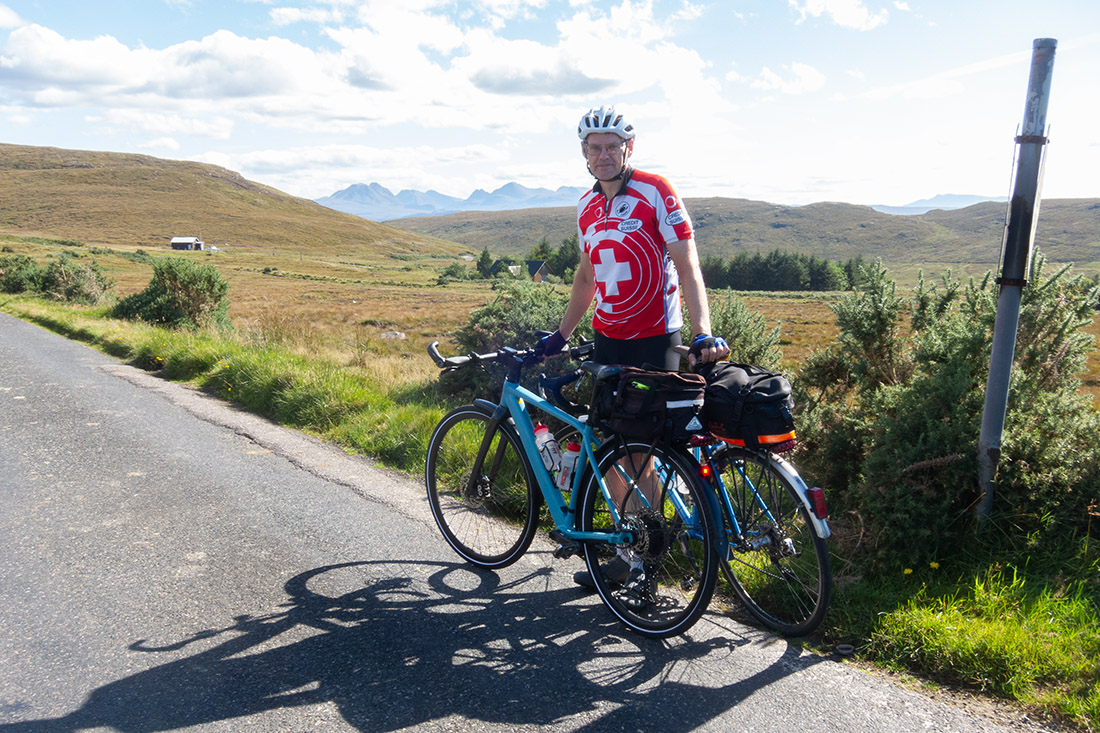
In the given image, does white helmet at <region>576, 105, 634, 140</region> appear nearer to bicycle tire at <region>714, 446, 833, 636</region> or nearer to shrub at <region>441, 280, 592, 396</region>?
bicycle tire at <region>714, 446, 833, 636</region>

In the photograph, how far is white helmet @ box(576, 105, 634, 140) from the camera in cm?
351

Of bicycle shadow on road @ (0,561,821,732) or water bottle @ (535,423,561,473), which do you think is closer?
bicycle shadow on road @ (0,561,821,732)

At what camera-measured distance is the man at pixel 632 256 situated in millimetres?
3500

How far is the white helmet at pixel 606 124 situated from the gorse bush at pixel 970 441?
79.8 inches

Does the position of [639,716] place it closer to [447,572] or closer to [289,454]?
[447,572]

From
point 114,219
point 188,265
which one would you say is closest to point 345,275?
point 114,219

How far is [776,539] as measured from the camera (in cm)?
314

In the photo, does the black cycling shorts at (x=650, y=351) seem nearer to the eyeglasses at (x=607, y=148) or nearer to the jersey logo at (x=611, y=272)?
the jersey logo at (x=611, y=272)

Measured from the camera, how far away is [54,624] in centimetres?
329

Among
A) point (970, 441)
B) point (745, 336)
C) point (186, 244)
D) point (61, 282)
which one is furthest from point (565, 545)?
point (186, 244)

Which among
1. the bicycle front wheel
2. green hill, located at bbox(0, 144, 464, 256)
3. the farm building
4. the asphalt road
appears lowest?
the asphalt road

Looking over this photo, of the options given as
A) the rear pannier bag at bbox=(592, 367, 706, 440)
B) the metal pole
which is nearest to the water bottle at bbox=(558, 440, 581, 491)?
the rear pannier bag at bbox=(592, 367, 706, 440)

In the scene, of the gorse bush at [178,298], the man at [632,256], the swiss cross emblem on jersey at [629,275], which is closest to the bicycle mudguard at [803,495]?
the man at [632,256]

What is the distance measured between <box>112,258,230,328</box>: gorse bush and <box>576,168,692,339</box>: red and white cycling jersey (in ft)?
51.7
